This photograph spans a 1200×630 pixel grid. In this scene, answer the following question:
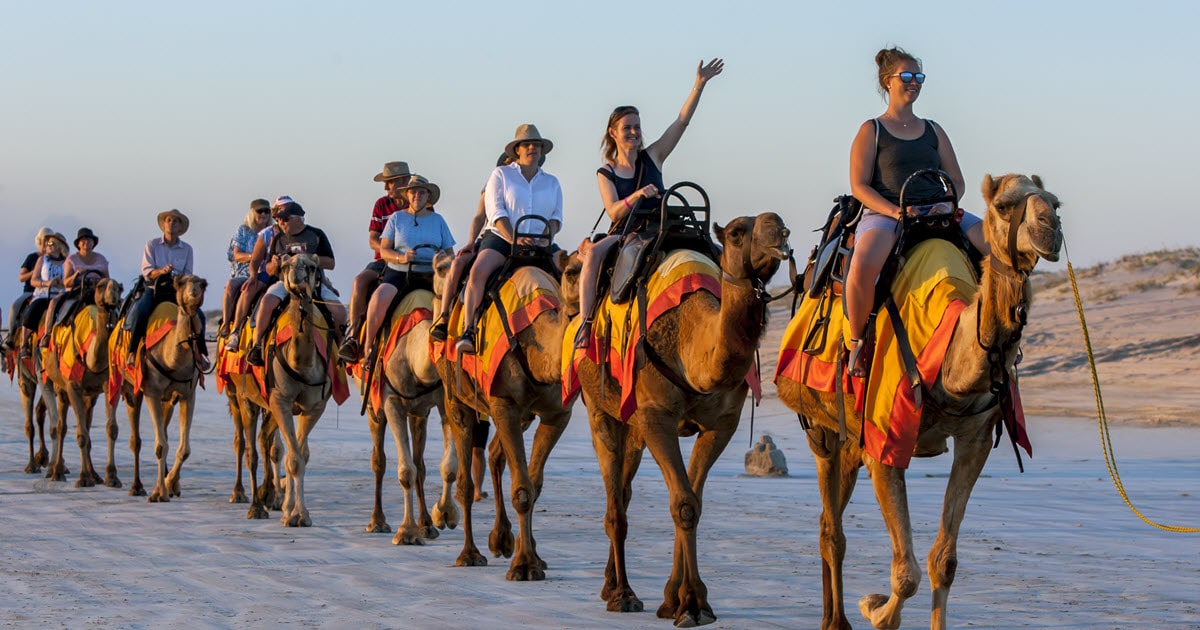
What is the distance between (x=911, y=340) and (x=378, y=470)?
289 inches

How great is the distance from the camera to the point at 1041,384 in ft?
92.8

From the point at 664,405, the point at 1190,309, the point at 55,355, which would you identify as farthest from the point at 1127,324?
the point at 664,405

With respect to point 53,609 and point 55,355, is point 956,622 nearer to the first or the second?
point 53,609

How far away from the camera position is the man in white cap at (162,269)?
17969 millimetres

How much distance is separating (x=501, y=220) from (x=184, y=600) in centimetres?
372

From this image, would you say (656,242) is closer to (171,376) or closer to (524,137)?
(524,137)

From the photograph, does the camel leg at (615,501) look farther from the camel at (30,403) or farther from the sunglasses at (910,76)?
the camel at (30,403)

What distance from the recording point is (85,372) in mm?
19594

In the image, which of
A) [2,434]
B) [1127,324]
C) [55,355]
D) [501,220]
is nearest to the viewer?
[501,220]

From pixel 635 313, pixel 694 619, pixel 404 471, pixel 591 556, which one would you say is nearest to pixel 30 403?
pixel 404 471

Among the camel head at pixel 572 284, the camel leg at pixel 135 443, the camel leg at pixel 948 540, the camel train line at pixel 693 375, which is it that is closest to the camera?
the camel train line at pixel 693 375

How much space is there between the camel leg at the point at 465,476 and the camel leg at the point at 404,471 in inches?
30.8

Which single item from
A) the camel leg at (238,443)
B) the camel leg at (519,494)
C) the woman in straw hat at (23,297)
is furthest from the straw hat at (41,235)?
the camel leg at (519,494)

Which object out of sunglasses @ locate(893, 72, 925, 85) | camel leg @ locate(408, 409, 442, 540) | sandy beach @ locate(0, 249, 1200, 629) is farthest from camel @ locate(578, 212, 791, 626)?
camel leg @ locate(408, 409, 442, 540)
